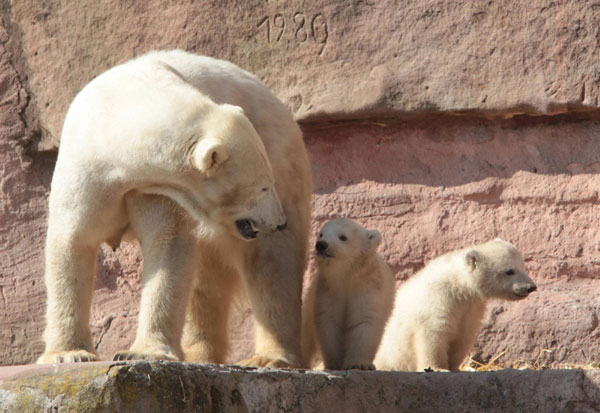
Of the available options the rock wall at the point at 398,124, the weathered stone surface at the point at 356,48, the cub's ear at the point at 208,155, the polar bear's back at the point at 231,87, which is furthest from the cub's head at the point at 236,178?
the weathered stone surface at the point at 356,48

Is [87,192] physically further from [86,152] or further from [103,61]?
[103,61]

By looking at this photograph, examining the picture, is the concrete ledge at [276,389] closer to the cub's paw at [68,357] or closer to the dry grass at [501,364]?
the cub's paw at [68,357]

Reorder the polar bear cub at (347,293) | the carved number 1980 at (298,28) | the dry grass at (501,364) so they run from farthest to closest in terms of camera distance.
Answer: the carved number 1980 at (298,28) → the dry grass at (501,364) → the polar bear cub at (347,293)

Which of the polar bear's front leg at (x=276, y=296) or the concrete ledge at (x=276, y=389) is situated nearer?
the concrete ledge at (x=276, y=389)

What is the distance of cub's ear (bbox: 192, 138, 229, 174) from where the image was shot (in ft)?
12.9

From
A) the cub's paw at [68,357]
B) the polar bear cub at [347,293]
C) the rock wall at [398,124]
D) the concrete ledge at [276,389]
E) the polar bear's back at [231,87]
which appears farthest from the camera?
the rock wall at [398,124]

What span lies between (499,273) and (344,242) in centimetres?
82

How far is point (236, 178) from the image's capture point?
4098 millimetres

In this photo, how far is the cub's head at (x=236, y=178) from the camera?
4.05 meters

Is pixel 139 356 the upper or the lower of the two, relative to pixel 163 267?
lower

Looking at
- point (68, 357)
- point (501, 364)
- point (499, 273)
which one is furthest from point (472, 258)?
point (68, 357)

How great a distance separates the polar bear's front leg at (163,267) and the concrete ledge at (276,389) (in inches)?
27.6

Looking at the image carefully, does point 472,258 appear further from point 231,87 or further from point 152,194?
point 152,194

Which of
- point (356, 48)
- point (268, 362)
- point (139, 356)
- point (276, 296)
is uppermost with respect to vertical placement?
point (356, 48)
